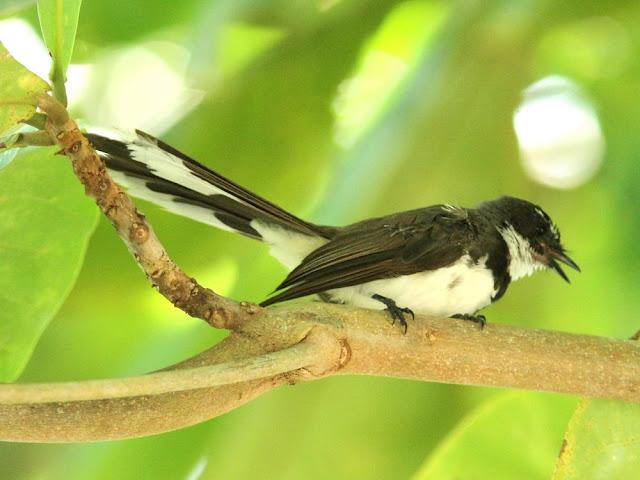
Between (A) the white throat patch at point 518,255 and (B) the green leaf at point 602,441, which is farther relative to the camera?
(A) the white throat patch at point 518,255

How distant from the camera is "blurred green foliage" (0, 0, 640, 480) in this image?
10.2ft

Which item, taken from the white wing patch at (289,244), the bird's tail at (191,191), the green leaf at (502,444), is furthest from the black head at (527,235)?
the green leaf at (502,444)

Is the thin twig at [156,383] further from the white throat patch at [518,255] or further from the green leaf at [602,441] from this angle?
the white throat patch at [518,255]

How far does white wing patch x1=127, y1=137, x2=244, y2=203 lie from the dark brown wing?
0.65 metres

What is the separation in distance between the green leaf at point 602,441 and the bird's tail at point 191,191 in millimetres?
1218

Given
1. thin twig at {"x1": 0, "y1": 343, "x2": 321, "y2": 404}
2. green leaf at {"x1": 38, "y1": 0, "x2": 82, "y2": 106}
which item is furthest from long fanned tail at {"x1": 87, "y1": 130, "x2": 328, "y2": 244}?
thin twig at {"x1": 0, "y1": 343, "x2": 321, "y2": 404}

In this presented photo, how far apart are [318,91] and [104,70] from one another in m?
0.82

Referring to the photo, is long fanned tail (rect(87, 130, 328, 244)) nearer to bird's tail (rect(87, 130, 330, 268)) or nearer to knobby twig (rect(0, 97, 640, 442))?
bird's tail (rect(87, 130, 330, 268))

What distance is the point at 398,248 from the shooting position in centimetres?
369

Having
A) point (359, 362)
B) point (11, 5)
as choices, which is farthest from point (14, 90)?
point (359, 362)

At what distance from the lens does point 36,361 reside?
3.36 meters

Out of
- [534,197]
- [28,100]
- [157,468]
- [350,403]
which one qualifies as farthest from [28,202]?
[534,197]

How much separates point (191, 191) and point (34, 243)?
0.75m

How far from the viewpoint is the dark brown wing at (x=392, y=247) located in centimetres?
351
